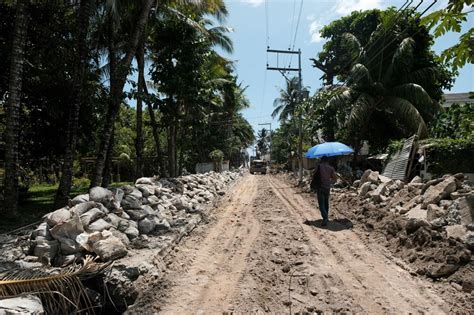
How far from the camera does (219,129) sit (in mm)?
39188

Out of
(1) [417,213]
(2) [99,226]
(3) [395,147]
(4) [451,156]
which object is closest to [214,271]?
(2) [99,226]

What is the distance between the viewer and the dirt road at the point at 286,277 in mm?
4855

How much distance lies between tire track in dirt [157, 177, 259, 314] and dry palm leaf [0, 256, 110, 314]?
3.46ft

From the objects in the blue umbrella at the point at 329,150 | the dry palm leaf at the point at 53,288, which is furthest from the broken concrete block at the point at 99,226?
the blue umbrella at the point at 329,150

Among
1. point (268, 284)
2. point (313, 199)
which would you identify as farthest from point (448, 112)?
point (268, 284)

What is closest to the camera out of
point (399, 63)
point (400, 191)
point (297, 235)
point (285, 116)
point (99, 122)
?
point (297, 235)

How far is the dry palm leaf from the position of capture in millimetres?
4023

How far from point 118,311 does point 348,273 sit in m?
3.53

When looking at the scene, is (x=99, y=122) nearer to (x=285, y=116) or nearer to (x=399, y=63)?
(x=399, y=63)

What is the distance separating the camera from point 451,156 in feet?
43.0

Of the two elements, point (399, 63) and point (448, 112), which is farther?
point (399, 63)

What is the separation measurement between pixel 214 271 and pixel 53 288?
2.66m

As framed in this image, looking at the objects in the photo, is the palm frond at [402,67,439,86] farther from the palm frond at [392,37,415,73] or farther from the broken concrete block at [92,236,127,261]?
the broken concrete block at [92,236,127,261]

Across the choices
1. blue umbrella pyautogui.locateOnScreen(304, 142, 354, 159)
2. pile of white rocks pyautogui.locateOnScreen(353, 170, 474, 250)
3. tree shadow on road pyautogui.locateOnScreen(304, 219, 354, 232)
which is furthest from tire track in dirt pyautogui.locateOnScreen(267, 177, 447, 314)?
blue umbrella pyautogui.locateOnScreen(304, 142, 354, 159)
